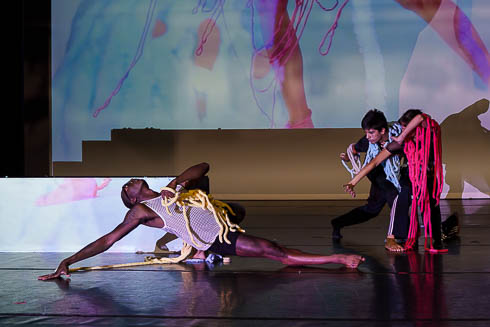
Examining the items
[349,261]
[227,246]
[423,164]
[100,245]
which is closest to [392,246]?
Result: [423,164]

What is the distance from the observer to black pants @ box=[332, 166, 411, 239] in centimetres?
393

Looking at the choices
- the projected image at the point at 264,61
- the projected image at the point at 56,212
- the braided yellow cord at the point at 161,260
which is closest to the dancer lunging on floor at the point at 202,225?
the braided yellow cord at the point at 161,260

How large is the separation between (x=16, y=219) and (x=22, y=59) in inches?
177

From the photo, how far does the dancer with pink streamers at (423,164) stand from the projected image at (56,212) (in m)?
1.53

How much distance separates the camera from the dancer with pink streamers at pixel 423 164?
3.80 metres

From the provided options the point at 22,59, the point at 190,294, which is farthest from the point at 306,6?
the point at 190,294

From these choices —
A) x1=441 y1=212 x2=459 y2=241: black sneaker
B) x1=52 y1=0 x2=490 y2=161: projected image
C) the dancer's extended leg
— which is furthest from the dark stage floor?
x1=52 y1=0 x2=490 y2=161: projected image

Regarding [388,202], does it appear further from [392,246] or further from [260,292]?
[260,292]

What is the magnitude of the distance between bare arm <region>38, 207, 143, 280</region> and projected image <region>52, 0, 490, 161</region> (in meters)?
5.24

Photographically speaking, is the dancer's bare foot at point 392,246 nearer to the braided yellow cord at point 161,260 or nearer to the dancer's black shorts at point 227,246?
the dancer's black shorts at point 227,246

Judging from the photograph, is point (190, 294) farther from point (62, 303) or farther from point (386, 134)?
point (386, 134)

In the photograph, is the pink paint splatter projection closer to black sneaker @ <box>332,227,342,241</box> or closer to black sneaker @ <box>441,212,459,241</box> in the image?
black sneaker @ <box>332,227,342,241</box>

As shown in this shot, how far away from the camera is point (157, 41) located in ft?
27.6

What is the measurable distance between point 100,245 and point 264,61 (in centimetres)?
553
